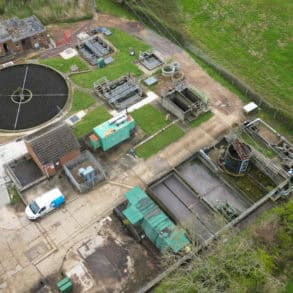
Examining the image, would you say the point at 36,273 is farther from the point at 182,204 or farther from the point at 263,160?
the point at 263,160

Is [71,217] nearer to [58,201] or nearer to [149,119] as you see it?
[58,201]

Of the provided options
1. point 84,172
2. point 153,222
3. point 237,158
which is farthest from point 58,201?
point 237,158

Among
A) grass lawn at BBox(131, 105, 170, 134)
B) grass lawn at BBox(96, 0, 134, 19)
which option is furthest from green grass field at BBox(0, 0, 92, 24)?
grass lawn at BBox(131, 105, 170, 134)

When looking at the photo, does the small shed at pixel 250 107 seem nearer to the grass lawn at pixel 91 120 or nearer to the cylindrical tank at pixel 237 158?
the cylindrical tank at pixel 237 158

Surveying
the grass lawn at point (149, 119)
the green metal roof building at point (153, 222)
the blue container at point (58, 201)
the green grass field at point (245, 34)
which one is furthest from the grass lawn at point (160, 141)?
the green grass field at point (245, 34)

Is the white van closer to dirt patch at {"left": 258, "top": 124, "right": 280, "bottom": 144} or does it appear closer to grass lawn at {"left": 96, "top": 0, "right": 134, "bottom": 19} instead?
dirt patch at {"left": 258, "top": 124, "right": 280, "bottom": 144}
